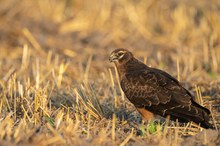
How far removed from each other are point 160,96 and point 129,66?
875 millimetres

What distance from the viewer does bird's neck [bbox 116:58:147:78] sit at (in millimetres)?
7866

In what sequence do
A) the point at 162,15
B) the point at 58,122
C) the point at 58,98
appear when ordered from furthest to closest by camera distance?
the point at 162,15, the point at 58,98, the point at 58,122

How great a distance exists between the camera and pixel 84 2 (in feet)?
57.8

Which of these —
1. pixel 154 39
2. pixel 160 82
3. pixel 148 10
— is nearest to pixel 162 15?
pixel 148 10

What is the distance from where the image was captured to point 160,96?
23.7 feet

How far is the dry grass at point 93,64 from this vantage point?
21.1ft

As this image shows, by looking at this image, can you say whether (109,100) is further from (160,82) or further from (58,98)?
(160,82)

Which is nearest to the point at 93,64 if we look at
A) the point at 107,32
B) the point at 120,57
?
the point at 107,32

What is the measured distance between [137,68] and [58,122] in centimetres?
192

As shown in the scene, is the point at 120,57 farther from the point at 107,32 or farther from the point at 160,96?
the point at 107,32

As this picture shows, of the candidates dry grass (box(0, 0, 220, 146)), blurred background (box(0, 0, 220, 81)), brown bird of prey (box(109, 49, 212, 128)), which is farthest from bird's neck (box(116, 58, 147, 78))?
blurred background (box(0, 0, 220, 81))

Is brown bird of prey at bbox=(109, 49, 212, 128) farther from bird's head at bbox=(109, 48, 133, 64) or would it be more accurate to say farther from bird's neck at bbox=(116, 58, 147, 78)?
bird's head at bbox=(109, 48, 133, 64)

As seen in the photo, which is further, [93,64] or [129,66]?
[93,64]

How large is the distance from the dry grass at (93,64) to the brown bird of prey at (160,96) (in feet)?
0.52
